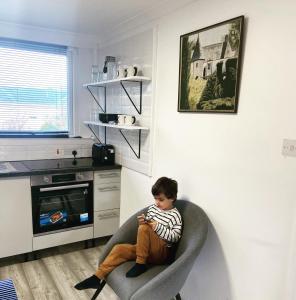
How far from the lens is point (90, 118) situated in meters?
3.44

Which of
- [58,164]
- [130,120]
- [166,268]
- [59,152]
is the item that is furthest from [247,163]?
[59,152]

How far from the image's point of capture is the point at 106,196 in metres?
2.93

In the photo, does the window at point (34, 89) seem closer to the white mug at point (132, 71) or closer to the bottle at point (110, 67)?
the bottle at point (110, 67)

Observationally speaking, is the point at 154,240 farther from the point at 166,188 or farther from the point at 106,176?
the point at 106,176

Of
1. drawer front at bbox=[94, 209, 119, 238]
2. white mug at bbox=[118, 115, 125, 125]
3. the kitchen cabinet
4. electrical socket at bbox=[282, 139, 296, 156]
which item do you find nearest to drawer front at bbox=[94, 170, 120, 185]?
the kitchen cabinet

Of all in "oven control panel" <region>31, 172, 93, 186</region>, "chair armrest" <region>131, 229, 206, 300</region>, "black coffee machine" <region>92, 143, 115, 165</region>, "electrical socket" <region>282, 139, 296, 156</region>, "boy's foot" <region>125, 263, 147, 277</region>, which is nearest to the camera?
"electrical socket" <region>282, 139, 296, 156</region>

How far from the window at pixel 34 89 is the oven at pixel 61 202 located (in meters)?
0.78

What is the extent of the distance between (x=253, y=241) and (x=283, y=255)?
18 cm

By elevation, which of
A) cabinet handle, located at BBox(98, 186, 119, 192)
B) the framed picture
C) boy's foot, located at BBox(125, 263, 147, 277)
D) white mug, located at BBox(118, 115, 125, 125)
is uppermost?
the framed picture

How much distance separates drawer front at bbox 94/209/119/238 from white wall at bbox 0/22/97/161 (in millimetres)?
798

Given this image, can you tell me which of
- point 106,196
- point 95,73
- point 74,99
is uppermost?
point 95,73

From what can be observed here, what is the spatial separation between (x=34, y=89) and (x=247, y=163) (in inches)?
97.1

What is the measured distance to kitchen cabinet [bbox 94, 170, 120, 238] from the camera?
2875 millimetres

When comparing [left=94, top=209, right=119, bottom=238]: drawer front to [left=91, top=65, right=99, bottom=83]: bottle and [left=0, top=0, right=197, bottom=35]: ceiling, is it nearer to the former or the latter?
[left=91, top=65, right=99, bottom=83]: bottle
